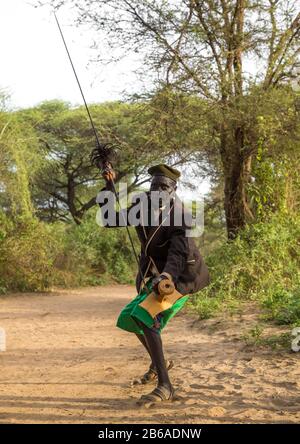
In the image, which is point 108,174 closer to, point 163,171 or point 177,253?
point 163,171

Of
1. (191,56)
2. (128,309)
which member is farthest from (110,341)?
(191,56)

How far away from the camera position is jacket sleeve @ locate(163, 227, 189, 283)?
4418mm

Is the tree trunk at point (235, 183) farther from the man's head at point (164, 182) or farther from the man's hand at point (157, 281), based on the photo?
the man's hand at point (157, 281)

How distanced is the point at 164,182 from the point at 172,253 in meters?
0.60

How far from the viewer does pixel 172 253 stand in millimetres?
4449

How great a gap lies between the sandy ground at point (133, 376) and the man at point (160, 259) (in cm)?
32

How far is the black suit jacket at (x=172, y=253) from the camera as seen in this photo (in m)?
4.46

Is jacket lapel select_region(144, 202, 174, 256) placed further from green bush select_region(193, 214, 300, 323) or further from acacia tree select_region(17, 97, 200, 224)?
acacia tree select_region(17, 97, 200, 224)

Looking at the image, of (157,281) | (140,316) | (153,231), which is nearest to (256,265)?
(153,231)

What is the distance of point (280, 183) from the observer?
10.5m

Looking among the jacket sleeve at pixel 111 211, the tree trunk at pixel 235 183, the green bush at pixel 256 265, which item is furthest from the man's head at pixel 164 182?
the tree trunk at pixel 235 183

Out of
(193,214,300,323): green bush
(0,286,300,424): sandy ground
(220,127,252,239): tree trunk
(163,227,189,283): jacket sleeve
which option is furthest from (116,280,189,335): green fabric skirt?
(220,127,252,239): tree trunk

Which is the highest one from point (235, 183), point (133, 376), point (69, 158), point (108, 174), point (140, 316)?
point (69, 158)
